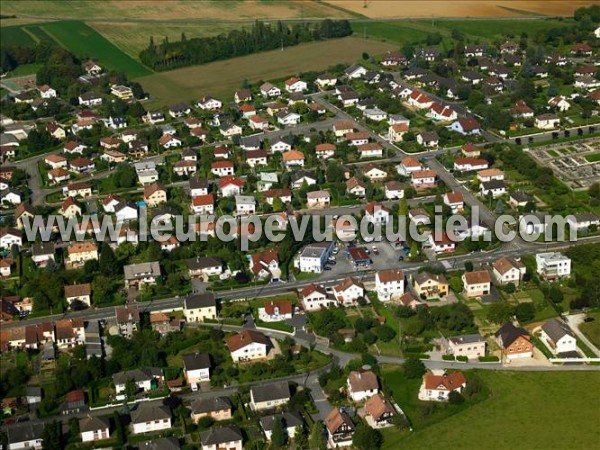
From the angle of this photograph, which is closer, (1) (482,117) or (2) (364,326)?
(2) (364,326)

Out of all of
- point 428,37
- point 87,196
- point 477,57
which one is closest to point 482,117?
point 477,57

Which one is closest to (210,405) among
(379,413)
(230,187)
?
(379,413)

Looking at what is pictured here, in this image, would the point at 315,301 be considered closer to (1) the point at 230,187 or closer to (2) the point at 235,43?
(1) the point at 230,187

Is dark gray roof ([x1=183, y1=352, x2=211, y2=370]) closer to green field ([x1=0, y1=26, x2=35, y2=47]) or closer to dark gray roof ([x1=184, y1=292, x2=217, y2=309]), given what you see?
dark gray roof ([x1=184, y1=292, x2=217, y2=309])

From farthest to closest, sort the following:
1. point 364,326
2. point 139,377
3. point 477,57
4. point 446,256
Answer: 1. point 477,57
2. point 446,256
3. point 364,326
4. point 139,377

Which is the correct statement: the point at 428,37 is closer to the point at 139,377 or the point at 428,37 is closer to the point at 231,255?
the point at 231,255

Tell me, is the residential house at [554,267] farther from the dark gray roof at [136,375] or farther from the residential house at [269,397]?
the dark gray roof at [136,375]

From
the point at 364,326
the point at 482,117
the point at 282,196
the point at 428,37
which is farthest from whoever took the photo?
the point at 428,37
